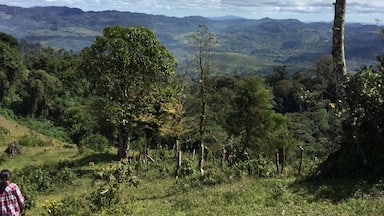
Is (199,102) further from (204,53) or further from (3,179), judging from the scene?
(3,179)

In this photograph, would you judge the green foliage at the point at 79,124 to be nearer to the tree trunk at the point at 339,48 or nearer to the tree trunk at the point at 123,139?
the tree trunk at the point at 123,139

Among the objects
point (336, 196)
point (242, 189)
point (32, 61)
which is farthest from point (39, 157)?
point (32, 61)

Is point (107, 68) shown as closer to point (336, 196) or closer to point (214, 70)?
point (214, 70)

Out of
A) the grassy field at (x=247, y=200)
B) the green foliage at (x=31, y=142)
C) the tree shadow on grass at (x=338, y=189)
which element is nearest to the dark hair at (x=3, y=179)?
the grassy field at (x=247, y=200)

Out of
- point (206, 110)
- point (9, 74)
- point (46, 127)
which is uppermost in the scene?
point (206, 110)

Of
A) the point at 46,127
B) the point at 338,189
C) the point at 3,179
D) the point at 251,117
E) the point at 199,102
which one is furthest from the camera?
the point at 46,127

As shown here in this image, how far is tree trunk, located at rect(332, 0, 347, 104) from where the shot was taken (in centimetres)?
1005

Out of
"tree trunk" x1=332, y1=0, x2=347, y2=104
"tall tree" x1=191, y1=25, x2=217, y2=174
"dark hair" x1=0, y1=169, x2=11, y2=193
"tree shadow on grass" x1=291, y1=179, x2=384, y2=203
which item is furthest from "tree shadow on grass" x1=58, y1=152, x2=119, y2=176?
"dark hair" x1=0, y1=169, x2=11, y2=193

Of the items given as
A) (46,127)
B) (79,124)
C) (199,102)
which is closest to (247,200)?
(199,102)

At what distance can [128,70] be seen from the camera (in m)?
22.8

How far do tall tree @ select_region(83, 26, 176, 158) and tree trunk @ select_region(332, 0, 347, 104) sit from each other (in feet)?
44.0

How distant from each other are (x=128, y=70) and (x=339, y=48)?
14.5m

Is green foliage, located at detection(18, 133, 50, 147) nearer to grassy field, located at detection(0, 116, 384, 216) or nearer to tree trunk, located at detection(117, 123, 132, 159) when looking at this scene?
tree trunk, located at detection(117, 123, 132, 159)

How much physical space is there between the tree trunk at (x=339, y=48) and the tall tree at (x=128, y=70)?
44.0 ft
